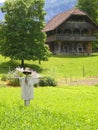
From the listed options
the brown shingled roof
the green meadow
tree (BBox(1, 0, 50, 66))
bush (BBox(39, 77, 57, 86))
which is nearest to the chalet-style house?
the brown shingled roof

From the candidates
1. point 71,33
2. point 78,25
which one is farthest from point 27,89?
point 71,33

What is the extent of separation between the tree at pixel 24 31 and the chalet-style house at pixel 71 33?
1655 centimetres

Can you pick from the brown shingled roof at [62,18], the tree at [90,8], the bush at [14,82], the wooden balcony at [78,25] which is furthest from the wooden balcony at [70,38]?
the bush at [14,82]

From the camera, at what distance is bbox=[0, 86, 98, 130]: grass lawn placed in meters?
11.2

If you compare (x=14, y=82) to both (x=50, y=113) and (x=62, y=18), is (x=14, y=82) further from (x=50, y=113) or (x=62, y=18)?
(x=62, y=18)

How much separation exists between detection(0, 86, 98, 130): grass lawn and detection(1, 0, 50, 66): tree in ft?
81.4

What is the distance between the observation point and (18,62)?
46.9 metres

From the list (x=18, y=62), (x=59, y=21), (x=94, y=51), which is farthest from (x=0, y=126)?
(x=94, y=51)

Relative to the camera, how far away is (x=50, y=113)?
1344 centimetres

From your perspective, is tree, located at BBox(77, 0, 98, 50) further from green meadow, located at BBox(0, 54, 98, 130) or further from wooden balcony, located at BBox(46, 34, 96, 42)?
green meadow, located at BBox(0, 54, 98, 130)

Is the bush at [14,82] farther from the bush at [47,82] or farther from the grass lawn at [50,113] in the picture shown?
the grass lawn at [50,113]

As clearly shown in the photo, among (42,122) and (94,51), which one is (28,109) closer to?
(42,122)

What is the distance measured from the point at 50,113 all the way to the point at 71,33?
172 ft

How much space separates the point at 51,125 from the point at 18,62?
35.8 meters
